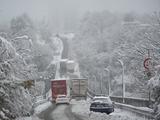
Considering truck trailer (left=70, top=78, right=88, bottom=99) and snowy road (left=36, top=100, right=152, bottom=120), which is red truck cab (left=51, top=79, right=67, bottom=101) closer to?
truck trailer (left=70, top=78, right=88, bottom=99)

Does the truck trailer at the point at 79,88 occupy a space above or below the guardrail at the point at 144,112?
below

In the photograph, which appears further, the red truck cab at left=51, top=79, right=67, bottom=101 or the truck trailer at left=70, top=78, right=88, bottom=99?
the truck trailer at left=70, top=78, right=88, bottom=99

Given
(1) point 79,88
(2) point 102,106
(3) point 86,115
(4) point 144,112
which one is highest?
(4) point 144,112

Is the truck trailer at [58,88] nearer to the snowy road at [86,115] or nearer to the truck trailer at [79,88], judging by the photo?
the truck trailer at [79,88]

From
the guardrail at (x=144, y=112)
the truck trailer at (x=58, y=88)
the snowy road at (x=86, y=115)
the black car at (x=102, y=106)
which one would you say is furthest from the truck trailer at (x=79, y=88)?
the guardrail at (x=144, y=112)

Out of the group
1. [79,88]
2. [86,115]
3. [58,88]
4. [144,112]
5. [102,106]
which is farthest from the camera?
[79,88]

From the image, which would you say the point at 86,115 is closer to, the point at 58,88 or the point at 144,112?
the point at 144,112

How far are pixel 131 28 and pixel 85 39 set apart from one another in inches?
1769

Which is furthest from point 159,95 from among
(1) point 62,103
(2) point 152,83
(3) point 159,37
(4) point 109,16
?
(4) point 109,16

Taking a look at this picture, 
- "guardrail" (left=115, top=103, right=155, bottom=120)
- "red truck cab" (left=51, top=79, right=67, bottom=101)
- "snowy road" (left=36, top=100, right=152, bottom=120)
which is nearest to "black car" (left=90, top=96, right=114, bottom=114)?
"snowy road" (left=36, top=100, right=152, bottom=120)

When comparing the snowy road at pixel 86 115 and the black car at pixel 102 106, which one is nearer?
the snowy road at pixel 86 115

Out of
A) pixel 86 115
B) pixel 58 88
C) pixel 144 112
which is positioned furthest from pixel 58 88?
pixel 144 112

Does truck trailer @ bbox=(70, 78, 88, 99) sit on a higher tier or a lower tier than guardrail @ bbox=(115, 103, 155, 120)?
lower

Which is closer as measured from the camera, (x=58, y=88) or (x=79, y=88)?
(x=58, y=88)
